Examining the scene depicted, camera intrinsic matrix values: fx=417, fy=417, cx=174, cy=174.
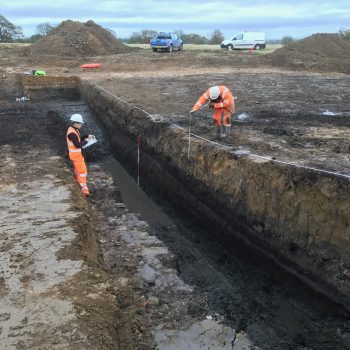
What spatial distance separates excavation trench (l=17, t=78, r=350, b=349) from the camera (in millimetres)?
6059

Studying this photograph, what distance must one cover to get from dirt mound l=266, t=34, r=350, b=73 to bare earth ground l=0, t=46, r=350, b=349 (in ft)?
42.9

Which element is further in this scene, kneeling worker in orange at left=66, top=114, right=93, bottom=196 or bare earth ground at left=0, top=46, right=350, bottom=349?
kneeling worker in orange at left=66, top=114, right=93, bottom=196

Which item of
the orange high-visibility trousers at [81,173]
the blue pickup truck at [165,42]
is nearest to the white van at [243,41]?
the blue pickup truck at [165,42]

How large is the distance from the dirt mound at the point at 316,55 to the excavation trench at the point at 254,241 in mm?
19145

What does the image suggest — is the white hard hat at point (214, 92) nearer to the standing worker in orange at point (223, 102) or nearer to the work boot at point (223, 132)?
the standing worker in orange at point (223, 102)

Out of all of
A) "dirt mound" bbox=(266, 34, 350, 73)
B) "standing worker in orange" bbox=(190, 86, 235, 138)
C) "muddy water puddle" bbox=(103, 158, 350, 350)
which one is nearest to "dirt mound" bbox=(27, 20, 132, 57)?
"dirt mound" bbox=(266, 34, 350, 73)

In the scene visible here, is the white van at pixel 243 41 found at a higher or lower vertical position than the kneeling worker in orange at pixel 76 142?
higher

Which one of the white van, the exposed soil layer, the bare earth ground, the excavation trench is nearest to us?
the exposed soil layer

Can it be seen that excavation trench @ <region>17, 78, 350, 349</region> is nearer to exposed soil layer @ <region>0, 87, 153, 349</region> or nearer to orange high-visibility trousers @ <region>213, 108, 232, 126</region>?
orange high-visibility trousers @ <region>213, 108, 232, 126</region>

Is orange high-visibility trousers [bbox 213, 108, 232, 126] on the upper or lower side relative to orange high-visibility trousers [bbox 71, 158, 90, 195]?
upper

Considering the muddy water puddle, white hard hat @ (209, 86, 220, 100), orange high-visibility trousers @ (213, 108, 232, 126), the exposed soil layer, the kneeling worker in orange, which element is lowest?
the muddy water puddle

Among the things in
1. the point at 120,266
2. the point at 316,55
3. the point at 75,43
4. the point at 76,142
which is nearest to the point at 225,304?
the point at 120,266

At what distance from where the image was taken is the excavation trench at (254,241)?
19.9 ft

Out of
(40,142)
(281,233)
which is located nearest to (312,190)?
(281,233)
